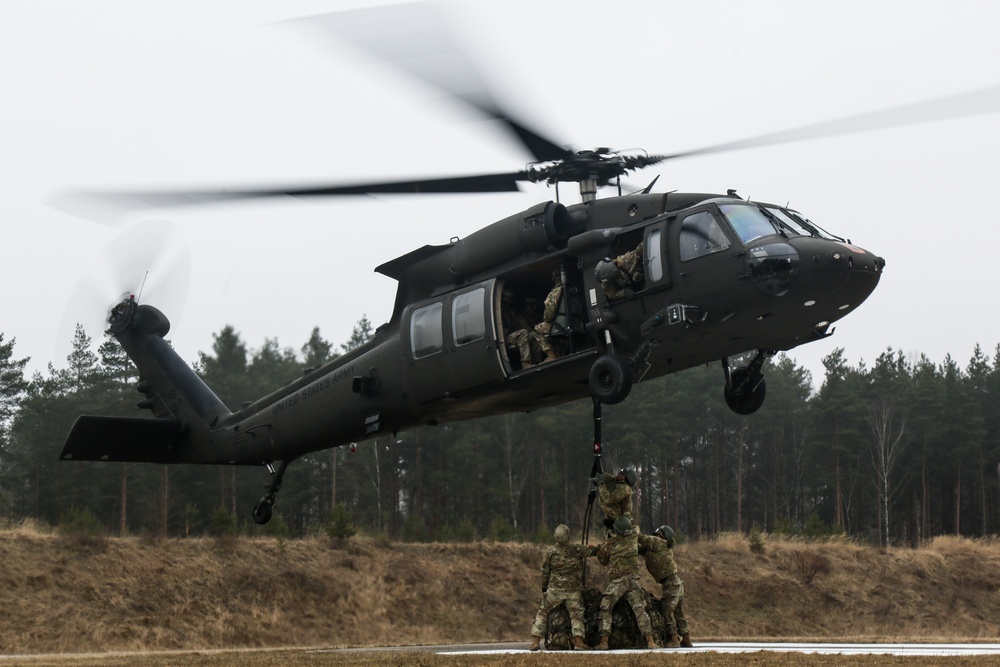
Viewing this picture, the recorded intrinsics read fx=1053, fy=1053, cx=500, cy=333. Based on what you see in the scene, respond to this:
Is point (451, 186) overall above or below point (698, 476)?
above

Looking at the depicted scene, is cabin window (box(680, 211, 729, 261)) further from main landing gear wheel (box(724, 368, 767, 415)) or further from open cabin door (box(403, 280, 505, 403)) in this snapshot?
open cabin door (box(403, 280, 505, 403))

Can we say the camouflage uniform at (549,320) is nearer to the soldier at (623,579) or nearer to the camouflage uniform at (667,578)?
the soldier at (623,579)

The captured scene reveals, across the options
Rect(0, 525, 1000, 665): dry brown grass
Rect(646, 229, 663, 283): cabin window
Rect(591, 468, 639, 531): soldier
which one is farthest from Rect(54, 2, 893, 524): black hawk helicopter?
Rect(0, 525, 1000, 665): dry brown grass

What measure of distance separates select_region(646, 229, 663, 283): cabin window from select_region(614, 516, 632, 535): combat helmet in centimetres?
313


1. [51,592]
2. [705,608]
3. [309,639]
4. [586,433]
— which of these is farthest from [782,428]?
[51,592]

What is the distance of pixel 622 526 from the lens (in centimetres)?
1319

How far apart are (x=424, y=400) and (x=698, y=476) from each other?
43.1 metres

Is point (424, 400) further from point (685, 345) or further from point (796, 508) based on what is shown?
point (796, 508)

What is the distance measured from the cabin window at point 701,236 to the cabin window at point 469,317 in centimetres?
284

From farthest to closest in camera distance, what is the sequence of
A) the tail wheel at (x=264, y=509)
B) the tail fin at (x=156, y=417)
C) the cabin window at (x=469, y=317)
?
the tail fin at (x=156, y=417), the tail wheel at (x=264, y=509), the cabin window at (x=469, y=317)

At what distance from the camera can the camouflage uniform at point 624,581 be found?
1302 centimetres

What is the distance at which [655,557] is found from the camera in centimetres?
1388

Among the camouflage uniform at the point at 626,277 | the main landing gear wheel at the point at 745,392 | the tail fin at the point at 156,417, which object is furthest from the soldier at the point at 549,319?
the tail fin at the point at 156,417

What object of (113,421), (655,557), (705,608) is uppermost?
(113,421)
